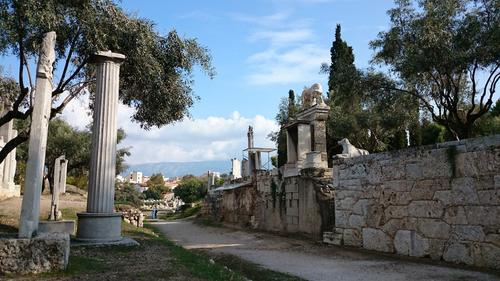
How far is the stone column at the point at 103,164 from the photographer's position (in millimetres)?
8789

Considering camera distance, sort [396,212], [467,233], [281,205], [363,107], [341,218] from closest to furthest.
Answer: [467,233] < [396,212] < [341,218] < [281,205] < [363,107]

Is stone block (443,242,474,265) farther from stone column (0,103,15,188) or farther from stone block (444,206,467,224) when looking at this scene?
stone column (0,103,15,188)

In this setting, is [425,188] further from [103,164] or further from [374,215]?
[103,164]

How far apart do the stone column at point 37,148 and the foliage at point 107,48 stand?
3534 mm

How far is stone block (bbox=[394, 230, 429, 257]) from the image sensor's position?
894 cm

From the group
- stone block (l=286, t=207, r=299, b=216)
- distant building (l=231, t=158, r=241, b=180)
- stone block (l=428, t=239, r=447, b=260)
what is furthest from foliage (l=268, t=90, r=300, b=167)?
stone block (l=428, t=239, r=447, b=260)

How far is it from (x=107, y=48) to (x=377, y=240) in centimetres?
855

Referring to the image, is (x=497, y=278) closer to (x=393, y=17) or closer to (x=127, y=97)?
(x=127, y=97)

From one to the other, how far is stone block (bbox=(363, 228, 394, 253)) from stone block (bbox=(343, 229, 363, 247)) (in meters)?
0.28

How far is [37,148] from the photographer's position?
240 inches

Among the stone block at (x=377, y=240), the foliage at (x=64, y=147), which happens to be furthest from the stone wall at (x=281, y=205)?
the foliage at (x=64, y=147)

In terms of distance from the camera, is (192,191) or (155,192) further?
(155,192)

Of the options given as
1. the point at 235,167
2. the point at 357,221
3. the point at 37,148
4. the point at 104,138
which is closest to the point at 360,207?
the point at 357,221

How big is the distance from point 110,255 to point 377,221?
6420mm
